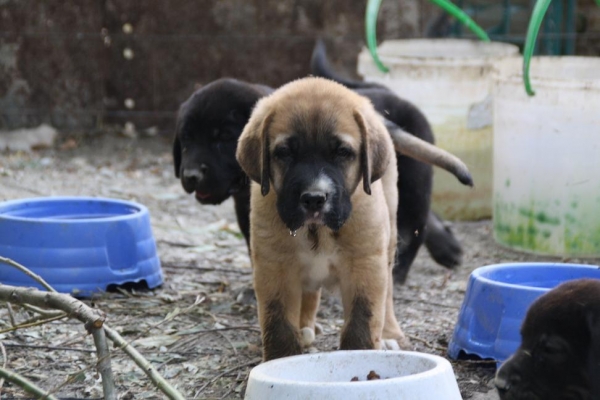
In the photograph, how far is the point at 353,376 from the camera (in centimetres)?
324

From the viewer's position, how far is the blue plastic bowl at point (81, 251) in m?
4.83

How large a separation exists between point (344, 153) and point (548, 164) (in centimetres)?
279

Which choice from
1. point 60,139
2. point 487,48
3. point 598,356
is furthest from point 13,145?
point 598,356

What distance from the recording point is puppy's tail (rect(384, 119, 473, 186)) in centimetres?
409

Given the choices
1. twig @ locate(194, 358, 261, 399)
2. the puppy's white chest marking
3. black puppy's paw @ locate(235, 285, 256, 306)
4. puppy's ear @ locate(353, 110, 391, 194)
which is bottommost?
black puppy's paw @ locate(235, 285, 256, 306)

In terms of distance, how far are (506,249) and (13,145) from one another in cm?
451

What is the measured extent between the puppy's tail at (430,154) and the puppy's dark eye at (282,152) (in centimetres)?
86

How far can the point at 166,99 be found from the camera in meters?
9.27

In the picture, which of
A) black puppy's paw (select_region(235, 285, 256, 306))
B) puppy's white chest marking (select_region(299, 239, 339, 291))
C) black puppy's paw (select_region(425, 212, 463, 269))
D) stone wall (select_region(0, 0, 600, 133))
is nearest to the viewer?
puppy's white chest marking (select_region(299, 239, 339, 291))

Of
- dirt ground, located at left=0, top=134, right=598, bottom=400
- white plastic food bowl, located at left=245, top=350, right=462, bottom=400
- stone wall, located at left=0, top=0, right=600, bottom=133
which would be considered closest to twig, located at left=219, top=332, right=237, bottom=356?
dirt ground, located at left=0, top=134, right=598, bottom=400

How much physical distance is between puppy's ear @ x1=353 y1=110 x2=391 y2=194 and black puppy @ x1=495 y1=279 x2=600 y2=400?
84cm

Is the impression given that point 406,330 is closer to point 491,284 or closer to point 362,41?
point 491,284

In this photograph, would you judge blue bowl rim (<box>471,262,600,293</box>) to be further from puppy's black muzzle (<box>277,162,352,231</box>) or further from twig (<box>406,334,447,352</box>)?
puppy's black muzzle (<box>277,162,352,231</box>)

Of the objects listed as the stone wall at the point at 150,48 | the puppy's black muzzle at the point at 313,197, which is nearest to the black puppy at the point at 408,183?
the puppy's black muzzle at the point at 313,197
